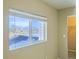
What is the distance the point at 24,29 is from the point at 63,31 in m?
2.32

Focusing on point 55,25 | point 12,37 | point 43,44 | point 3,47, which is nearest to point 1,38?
point 3,47

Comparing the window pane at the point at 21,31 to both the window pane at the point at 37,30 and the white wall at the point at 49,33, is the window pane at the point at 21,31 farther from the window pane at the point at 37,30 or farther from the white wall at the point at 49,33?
the window pane at the point at 37,30

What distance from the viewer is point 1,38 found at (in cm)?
145

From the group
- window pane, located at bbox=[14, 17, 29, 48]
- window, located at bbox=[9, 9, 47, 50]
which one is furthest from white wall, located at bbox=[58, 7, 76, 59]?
window pane, located at bbox=[14, 17, 29, 48]

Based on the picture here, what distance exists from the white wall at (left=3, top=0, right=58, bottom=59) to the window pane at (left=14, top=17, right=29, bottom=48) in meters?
0.18

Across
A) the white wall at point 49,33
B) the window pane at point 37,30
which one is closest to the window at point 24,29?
the window pane at point 37,30

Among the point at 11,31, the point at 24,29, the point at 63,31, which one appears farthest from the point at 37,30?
the point at 63,31

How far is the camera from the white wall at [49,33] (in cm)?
187

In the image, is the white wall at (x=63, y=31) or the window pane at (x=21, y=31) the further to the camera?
the white wall at (x=63, y=31)

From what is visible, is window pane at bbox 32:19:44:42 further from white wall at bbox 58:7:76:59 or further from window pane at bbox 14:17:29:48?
white wall at bbox 58:7:76:59

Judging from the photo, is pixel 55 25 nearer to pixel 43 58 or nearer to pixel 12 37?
pixel 43 58

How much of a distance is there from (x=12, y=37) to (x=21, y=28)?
0.35m

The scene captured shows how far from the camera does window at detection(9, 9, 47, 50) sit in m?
2.14

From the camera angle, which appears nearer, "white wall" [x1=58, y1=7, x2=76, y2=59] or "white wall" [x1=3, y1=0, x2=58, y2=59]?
"white wall" [x1=3, y1=0, x2=58, y2=59]
